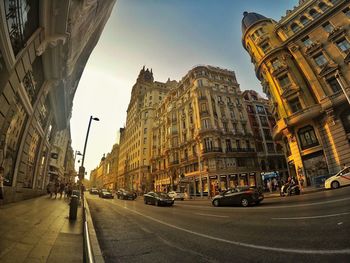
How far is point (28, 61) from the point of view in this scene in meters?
9.66

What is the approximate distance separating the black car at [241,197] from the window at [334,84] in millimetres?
16593

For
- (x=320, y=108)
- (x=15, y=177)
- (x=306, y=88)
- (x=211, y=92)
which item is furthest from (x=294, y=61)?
(x=15, y=177)

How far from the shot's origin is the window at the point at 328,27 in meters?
22.5

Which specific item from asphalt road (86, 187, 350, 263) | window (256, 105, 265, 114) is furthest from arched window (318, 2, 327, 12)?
asphalt road (86, 187, 350, 263)

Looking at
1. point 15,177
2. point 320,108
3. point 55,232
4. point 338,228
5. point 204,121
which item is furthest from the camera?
point 204,121

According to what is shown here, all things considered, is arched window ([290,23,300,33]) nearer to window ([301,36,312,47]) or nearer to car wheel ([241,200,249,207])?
window ([301,36,312,47])

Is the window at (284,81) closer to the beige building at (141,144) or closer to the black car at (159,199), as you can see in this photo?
the black car at (159,199)

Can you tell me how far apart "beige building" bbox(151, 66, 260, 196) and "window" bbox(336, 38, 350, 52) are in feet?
71.0

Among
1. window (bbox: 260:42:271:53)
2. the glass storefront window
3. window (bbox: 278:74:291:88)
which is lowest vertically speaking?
the glass storefront window

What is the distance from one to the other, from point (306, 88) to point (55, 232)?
28.6 meters

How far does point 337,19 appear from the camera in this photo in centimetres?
2205

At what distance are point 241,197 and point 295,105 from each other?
1703 centimetres

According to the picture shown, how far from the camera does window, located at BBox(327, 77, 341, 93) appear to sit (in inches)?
808

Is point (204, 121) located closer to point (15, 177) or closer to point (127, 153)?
point (15, 177)
